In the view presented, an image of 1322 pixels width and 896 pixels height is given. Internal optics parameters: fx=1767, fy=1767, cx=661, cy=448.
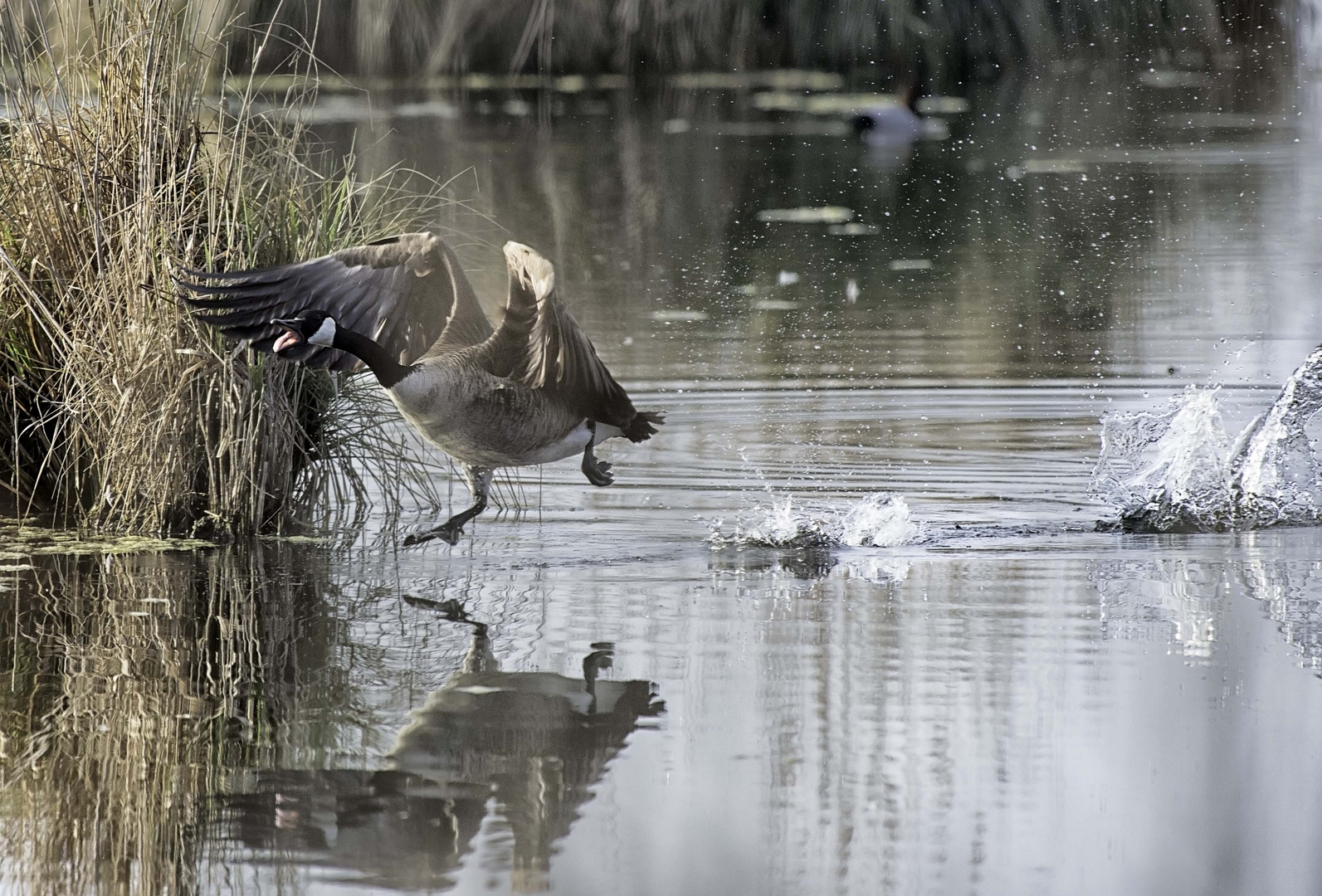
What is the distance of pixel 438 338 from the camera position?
272 inches

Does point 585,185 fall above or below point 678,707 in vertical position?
above

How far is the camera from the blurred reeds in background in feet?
79.9

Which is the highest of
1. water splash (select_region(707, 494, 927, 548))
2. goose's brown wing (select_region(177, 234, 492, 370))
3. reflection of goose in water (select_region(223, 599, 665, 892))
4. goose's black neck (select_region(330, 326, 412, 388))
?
goose's brown wing (select_region(177, 234, 492, 370))

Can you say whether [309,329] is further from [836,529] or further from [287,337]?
[836,529]

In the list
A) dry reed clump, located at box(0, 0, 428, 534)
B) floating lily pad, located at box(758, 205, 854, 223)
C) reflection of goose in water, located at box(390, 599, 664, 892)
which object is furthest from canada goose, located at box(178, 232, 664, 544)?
floating lily pad, located at box(758, 205, 854, 223)

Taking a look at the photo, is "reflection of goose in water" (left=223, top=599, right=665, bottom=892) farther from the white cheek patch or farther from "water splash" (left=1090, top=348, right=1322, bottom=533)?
"water splash" (left=1090, top=348, right=1322, bottom=533)

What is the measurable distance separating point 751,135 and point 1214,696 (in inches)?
722

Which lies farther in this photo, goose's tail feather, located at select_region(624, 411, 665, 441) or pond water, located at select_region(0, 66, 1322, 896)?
goose's tail feather, located at select_region(624, 411, 665, 441)

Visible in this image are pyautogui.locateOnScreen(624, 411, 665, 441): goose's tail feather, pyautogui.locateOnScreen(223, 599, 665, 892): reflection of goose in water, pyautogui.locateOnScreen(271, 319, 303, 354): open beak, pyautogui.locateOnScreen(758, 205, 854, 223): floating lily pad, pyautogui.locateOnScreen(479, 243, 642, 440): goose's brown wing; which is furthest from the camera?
pyautogui.locateOnScreen(758, 205, 854, 223): floating lily pad

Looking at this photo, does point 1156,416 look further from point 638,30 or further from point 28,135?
point 638,30

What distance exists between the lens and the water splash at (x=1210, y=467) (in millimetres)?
7121

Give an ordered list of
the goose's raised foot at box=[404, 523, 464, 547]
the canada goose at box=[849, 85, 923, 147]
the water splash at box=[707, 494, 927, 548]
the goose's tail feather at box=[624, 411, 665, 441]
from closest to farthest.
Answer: the goose's raised foot at box=[404, 523, 464, 547]
the water splash at box=[707, 494, 927, 548]
the goose's tail feather at box=[624, 411, 665, 441]
the canada goose at box=[849, 85, 923, 147]

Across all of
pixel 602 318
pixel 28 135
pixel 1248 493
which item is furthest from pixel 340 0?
pixel 1248 493

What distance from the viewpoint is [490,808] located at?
163 inches
